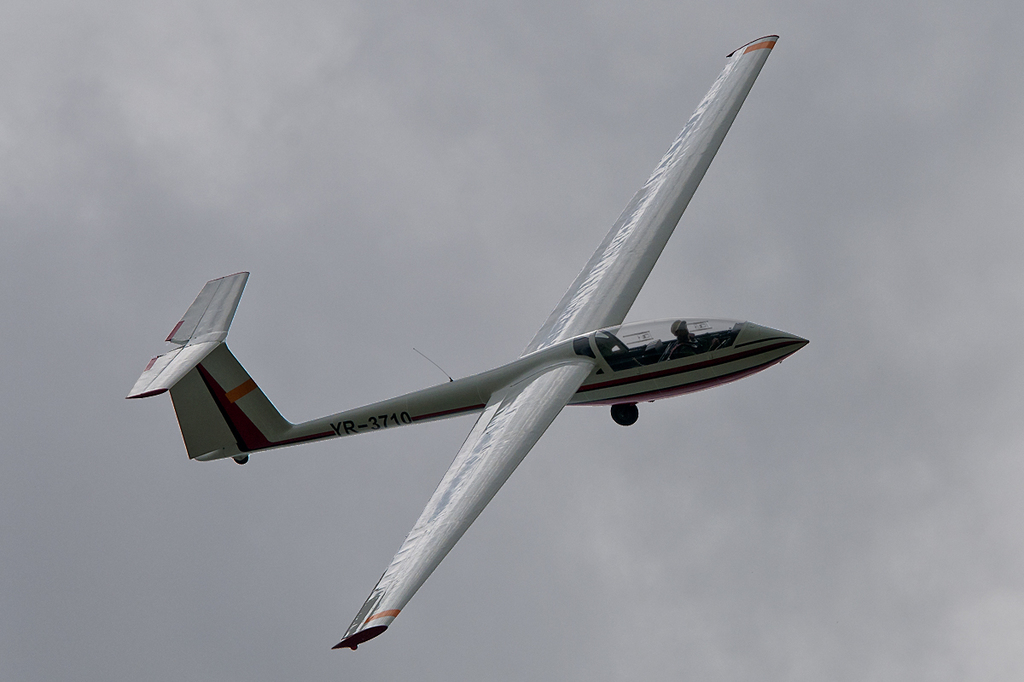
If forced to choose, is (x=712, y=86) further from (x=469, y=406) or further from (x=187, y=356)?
(x=187, y=356)

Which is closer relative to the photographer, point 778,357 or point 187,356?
point 187,356

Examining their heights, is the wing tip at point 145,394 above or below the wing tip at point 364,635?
above

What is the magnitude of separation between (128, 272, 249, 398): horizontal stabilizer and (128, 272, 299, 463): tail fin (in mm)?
24

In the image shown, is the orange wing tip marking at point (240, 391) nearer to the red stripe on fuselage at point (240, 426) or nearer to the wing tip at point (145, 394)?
the red stripe on fuselage at point (240, 426)

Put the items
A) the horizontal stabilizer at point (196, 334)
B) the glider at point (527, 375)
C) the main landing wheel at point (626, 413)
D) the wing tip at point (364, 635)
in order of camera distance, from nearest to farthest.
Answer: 1. the wing tip at point (364, 635)
2. the horizontal stabilizer at point (196, 334)
3. the glider at point (527, 375)
4. the main landing wheel at point (626, 413)

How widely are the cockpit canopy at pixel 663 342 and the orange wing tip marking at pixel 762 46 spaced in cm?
1199

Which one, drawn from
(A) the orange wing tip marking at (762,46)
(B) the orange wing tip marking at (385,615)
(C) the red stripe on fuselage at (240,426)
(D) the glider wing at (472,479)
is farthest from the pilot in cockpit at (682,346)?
(A) the orange wing tip marking at (762,46)

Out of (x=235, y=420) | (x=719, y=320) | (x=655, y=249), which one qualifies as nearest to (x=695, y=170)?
(x=655, y=249)

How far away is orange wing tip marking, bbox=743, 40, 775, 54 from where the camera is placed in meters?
36.7

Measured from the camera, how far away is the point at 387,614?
20219mm

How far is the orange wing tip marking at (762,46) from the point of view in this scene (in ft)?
120

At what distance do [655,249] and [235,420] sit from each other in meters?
11.7

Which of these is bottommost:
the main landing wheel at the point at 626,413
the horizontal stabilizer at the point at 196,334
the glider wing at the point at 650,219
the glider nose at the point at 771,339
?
the main landing wheel at the point at 626,413

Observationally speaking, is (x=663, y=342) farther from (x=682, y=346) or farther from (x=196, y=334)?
(x=196, y=334)
